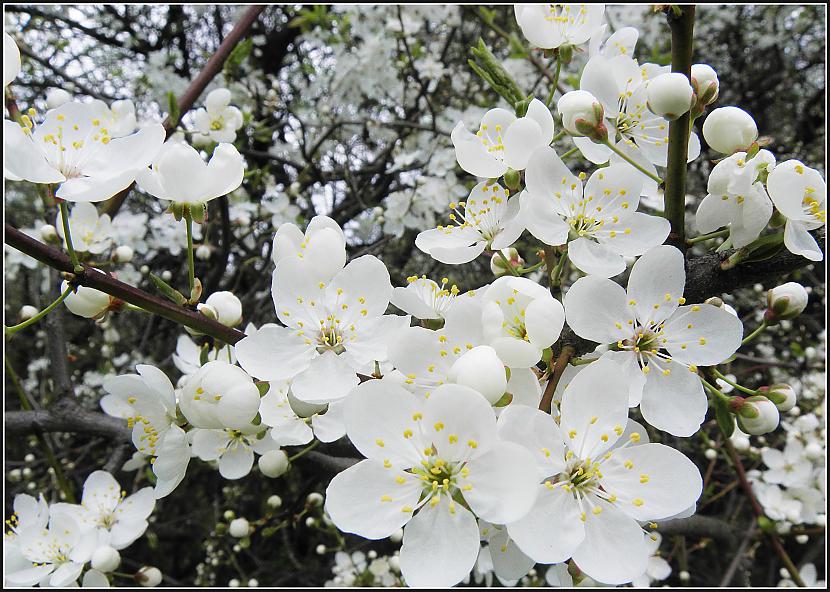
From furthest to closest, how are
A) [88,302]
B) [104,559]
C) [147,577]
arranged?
[147,577]
[104,559]
[88,302]

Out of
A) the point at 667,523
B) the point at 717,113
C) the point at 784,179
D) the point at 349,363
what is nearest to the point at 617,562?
the point at 349,363

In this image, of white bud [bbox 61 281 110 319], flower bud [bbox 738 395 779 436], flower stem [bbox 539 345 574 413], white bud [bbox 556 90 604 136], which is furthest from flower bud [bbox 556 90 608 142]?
white bud [bbox 61 281 110 319]

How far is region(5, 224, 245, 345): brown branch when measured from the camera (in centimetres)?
88

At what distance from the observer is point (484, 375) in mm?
800

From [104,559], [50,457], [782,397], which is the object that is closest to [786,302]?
[782,397]

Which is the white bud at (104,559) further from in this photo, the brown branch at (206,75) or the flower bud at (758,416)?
the flower bud at (758,416)

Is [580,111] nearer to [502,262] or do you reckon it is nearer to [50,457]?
[502,262]

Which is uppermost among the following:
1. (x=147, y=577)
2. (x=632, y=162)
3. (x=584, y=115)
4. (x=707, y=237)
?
(x=584, y=115)

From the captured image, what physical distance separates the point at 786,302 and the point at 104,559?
1.72m

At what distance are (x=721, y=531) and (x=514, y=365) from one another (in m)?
2.19

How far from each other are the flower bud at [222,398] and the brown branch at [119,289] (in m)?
0.08

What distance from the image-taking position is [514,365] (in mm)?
862

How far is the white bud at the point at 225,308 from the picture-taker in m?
1.15

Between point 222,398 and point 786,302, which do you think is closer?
point 222,398
